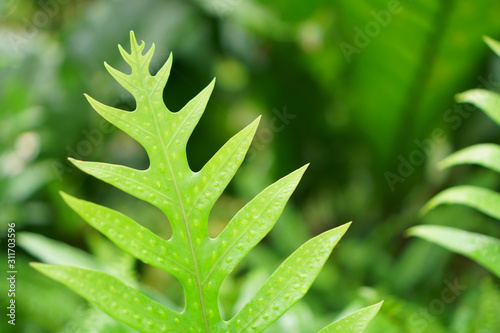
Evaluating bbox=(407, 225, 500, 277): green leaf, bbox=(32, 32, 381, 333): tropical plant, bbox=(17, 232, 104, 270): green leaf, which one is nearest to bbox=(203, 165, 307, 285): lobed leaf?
bbox=(32, 32, 381, 333): tropical plant

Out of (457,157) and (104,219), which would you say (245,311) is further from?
(457,157)

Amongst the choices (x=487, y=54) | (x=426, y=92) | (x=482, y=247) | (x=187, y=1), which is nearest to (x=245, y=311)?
(x=482, y=247)

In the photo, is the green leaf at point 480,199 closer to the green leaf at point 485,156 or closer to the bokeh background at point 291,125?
the green leaf at point 485,156

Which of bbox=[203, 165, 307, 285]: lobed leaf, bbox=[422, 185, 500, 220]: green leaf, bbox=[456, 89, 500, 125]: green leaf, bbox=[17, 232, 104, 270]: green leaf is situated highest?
bbox=[456, 89, 500, 125]: green leaf

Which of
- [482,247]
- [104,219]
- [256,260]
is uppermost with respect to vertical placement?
[104,219]

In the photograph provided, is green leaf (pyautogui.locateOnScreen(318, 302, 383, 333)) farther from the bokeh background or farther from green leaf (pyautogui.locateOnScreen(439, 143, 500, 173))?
the bokeh background

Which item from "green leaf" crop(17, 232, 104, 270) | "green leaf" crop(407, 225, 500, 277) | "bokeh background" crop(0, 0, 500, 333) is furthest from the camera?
"bokeh background" crop(0, 0, 500, 333)

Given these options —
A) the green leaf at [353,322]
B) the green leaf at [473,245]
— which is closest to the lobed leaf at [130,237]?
the green leaf at [353,322]

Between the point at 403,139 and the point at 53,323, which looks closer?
the point at 53,323
